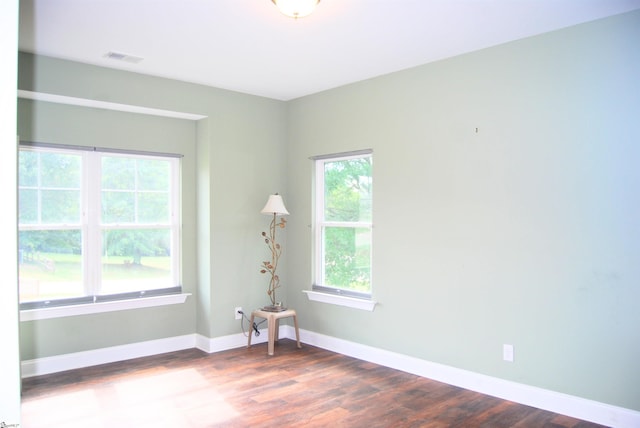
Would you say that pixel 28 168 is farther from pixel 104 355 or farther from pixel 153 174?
pixel 104 355

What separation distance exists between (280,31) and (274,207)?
2.00m

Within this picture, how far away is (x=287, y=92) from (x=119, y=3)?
7.71 ft

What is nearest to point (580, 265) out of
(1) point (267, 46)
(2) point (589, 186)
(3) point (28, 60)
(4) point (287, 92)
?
(2) point (589, 186)

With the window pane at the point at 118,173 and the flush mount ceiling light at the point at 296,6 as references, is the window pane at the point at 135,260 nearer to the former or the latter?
the window pane at the point at 118,173

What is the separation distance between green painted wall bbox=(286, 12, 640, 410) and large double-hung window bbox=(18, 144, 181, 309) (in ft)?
6.67

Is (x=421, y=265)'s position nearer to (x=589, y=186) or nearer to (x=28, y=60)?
(x=589, y=186)

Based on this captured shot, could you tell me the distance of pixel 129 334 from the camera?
4602mm

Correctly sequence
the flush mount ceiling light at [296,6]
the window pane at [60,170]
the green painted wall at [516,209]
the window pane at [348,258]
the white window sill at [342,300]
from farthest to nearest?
the window pane at [348,258], the white window sill at [342,300], the window pane at [60,170], the green painted wall at [516,209], the flush mount ceiling light at [296,6]

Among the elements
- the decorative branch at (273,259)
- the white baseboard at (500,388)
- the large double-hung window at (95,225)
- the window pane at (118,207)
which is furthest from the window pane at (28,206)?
the white baseboard at (500,388)

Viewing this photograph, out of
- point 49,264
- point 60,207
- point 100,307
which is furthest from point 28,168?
point 100,307

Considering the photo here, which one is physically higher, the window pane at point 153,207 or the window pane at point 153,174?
the window pane at point 153,174

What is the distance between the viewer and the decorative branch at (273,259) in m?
5.28

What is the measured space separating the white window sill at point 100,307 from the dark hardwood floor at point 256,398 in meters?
0.51

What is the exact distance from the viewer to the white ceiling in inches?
115
